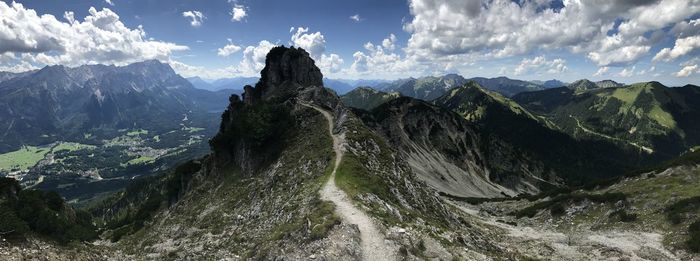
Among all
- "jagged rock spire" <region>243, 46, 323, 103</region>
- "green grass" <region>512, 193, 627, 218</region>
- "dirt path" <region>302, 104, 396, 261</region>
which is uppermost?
"jagged rock spire" <region>243, 46, 323, 103</region>

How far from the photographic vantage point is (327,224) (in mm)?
37781

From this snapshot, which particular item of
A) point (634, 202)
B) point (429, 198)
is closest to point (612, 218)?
point (634, 202)

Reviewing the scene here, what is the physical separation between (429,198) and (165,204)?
10126 centimetres

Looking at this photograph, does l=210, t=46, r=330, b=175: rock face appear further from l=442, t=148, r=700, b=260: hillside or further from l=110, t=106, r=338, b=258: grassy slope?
l=442, t=148, r=700, b=260: hillside

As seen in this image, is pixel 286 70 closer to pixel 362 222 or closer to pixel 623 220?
pixel 623 220

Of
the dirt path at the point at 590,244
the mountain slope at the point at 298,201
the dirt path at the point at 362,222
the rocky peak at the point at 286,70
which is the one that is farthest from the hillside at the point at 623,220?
the rocky peak at the point at 286,70

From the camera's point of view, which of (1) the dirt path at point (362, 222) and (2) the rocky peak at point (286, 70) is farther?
(2) the rocky peak at point (286, 70)

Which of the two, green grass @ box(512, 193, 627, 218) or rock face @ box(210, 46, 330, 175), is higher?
rock face @ box(210, 46, 330, 175)

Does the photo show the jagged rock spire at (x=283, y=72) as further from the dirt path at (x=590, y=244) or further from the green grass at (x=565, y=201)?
the dirt path at (x=590, y=244)

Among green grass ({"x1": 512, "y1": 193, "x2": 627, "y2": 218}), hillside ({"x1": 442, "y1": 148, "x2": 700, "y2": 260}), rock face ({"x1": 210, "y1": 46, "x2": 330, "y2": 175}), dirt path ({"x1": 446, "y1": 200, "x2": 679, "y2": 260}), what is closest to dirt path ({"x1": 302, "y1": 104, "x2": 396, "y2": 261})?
dirt path ({"x1": 446, "y1": 200, "x2": 679, "y2": 260})

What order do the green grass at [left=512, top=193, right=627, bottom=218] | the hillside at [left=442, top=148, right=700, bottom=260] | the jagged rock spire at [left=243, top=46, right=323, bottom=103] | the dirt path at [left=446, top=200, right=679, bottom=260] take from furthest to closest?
the jagged rock spire at [left=243, top=46, right=323, bottom=103]
the green grass at [left=512, top=193, right=627, bottom=218]
the hillside at [left=442, top=148, right=700, bottom=260]
the dirt path at [left=446, top=200, right=679, bottom=260]

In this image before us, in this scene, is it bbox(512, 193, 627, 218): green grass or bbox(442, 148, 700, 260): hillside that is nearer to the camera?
bbox(442, 148, 700, 260): hillside

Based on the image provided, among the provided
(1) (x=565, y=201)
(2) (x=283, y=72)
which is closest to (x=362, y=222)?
(1) (x=565, y=201)

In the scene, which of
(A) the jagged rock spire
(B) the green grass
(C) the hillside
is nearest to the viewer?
(C) the hillside
